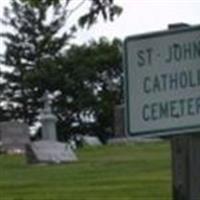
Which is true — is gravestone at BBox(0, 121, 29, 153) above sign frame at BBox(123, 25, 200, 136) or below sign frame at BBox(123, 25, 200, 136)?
below

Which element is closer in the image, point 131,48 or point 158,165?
point 131,48

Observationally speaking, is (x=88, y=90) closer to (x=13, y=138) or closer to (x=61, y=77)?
(x=61, y=77)

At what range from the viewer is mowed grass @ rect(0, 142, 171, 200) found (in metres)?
17.3

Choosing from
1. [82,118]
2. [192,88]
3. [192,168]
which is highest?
[192,88]

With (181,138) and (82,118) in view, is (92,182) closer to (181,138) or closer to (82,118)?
(181,138)

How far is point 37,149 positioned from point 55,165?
184cm

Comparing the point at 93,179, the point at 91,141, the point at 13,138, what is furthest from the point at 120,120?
the point at 91,141

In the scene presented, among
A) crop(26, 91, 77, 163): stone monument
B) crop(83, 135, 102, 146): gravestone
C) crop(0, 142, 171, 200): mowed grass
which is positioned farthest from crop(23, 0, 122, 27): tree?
crop(83, 135, 102, 146): gravestone

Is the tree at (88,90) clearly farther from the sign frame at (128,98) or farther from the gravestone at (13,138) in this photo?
the sign frame at (128,98)

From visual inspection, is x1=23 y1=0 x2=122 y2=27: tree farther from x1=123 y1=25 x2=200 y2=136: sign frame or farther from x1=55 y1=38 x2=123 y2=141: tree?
x1=55 y1=38 x2=123 y2=141: tree

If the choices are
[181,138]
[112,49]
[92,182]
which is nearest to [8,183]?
[92,182]

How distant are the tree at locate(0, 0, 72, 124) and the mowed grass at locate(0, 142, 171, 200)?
29.2 metres

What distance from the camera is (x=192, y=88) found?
12.4ft

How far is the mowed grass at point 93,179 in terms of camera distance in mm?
17297
